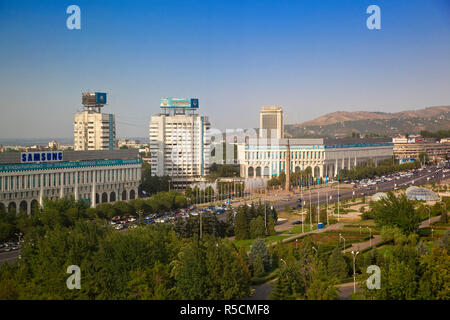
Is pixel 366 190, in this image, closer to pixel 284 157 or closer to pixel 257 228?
pixel 284 157

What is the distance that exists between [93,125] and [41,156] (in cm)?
1496

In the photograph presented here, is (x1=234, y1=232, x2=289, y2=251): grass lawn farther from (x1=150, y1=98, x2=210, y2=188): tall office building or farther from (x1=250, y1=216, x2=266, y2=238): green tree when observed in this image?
(x1=150, y1=98, x2=210, y2=188): tall office building

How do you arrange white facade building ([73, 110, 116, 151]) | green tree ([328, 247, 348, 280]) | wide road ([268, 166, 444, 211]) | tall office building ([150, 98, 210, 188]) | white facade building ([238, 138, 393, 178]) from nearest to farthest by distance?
green tree ([328, 247, 348, 280]) → wide road ([268, 166, 444, 211]) → white facade building ([73, 110, 116, 151]) → tall office building ([150, 98, 210, 188]) → white facade building ([238, 138, 393, 178])

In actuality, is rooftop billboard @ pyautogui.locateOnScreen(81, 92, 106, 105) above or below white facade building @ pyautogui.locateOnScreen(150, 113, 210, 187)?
above

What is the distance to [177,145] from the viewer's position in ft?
205

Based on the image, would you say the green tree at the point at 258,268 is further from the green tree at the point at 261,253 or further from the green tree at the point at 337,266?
the green tree at the point at 337,266

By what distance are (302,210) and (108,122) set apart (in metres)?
23.4

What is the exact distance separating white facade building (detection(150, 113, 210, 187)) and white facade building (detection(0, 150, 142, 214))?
919cm

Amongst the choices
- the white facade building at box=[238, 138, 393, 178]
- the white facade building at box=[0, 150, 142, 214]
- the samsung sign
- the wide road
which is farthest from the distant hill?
the samsung sign

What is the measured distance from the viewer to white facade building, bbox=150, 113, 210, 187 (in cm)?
6225

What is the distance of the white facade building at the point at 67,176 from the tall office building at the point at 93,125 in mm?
5986

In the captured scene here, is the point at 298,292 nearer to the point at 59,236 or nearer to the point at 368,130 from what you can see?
the point at 59,236

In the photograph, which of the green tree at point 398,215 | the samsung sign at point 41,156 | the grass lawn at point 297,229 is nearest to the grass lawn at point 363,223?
the grass lawn at point 297,229

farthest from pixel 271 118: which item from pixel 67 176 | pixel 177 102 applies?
pixel 67 176
